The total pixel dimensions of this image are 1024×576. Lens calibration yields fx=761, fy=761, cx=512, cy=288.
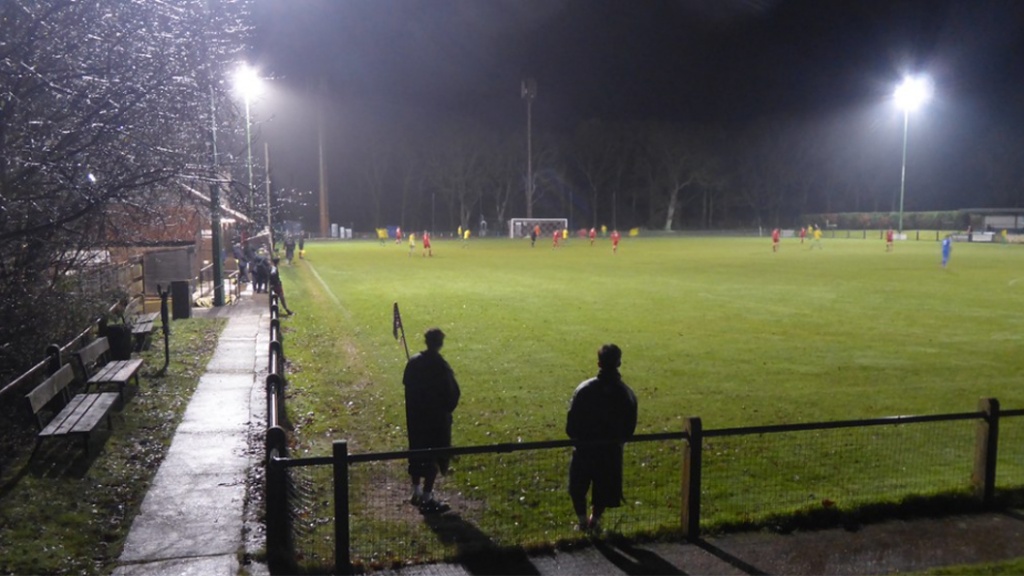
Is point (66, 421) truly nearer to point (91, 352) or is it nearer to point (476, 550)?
point (91, 352)

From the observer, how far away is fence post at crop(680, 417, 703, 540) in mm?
6172

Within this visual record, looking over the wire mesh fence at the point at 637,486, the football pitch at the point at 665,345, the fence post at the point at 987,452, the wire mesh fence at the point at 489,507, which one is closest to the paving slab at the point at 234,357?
the football pitch at the point at 665,345

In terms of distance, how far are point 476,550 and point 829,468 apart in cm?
429

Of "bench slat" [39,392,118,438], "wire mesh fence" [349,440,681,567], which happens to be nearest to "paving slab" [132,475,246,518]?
"wire mesh fence" [349,440,681,567]

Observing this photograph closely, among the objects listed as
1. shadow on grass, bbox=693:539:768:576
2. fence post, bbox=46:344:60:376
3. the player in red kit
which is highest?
the player in red kit

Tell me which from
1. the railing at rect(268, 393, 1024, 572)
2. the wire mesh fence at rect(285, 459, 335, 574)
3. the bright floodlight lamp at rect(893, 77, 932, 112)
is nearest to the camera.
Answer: the wire mesh fence at rect(285, 459, 335, 574)

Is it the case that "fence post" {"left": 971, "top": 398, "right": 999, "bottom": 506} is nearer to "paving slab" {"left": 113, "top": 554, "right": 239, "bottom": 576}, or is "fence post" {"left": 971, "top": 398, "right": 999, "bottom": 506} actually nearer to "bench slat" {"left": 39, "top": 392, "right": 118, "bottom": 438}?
"paving slab" {"left": 113, "top": 554, "right": 239, "bottom": 576}

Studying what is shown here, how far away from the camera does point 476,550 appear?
5.96 meters

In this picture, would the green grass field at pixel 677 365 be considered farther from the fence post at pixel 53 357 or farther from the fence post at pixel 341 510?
the fence post at pixel 53 357

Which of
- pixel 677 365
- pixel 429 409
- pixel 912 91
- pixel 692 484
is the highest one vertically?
pixel 912 91

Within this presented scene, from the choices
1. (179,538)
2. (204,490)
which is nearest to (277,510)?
(179,538)

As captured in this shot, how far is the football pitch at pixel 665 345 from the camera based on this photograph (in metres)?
10.5

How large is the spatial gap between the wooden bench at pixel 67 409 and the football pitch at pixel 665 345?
2214 millimetres

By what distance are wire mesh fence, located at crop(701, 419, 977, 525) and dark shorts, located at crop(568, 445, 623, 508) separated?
89cm
